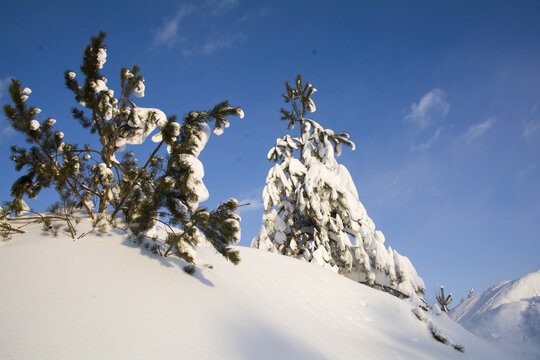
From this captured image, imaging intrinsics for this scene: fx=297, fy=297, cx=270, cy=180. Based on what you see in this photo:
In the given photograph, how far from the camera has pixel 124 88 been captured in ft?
19.9

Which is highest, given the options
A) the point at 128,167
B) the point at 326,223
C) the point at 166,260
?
the point at 326,223

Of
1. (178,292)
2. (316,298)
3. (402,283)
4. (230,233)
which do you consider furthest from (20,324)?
(402,283)

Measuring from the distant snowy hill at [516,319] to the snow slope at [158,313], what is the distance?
4734mm

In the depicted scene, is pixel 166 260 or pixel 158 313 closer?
pixel 158 313

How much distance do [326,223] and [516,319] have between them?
8434mm

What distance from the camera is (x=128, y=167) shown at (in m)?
5.85

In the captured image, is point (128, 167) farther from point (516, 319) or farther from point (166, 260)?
point (516, 319)

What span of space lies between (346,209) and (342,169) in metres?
2.34

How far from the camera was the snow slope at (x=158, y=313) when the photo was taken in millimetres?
2439

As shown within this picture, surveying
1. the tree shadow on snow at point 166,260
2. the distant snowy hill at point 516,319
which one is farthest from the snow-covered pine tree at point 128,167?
the distant snowy hill at point 516,319

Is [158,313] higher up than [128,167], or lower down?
lower down

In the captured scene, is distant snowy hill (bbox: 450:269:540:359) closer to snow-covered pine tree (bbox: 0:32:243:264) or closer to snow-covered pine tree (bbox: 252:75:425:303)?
snow-covered pine tree (bbox: 252:75:425:303)

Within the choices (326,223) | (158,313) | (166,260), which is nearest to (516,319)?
(326,223)

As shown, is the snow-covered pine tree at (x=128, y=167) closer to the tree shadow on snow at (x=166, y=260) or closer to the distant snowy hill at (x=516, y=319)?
the tree shadow on snow at (x=166, y=260)
